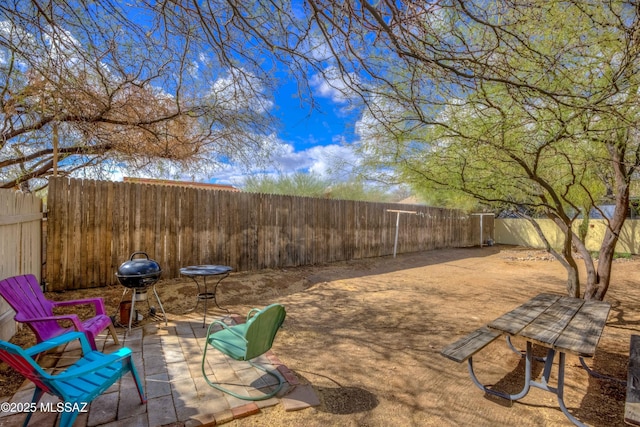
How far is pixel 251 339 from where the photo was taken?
2.14m

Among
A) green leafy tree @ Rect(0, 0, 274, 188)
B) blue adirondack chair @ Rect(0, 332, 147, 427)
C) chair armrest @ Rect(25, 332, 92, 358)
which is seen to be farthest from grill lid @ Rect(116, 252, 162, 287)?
green leafy tree @ Rect(0, 0, 274, 188)

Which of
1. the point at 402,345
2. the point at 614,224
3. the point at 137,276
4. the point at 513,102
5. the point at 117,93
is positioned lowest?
the point at 402,345

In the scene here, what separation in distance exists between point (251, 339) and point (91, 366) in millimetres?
948

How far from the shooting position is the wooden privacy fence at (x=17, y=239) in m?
2.86

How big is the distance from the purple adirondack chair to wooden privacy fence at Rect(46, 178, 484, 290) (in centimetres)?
196

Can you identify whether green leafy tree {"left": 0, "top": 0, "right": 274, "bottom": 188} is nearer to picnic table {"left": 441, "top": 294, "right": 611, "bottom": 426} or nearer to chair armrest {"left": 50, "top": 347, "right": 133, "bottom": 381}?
chair armrest {"left": 50, "top": 347, "right": 133, "bottom": 381}

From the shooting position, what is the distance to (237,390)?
229cm

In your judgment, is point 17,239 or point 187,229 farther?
point 187,229

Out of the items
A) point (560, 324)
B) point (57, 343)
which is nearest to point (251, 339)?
point (57, 343)

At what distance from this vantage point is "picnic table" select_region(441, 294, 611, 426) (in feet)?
6.93

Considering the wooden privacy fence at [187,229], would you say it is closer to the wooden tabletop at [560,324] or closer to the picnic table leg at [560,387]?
the wooden tabletop at [560,324]

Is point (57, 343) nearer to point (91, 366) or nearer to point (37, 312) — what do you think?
point (91, 366)

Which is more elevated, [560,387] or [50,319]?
[50,319]

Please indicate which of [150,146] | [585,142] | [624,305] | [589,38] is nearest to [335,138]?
[589,38]
